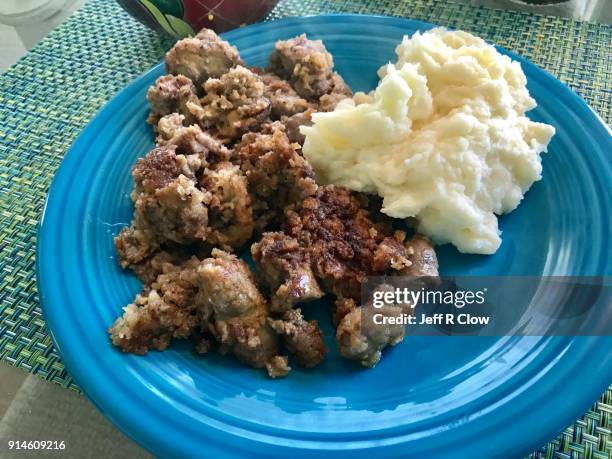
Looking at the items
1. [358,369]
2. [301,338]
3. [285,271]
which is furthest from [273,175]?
[358,369]

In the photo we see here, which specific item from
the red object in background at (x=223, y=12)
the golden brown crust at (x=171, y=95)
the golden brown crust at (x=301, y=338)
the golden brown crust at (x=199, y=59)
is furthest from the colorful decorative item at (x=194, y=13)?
the golden brown crust at (x=301, y=338)

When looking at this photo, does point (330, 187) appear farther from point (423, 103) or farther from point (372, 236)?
point (423, 103)

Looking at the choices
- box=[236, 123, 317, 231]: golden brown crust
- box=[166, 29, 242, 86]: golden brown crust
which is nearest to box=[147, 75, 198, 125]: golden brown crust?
box=[166, 29, 242, 86]: golden brown crust

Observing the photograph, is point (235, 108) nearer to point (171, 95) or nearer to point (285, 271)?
point (171, 95)

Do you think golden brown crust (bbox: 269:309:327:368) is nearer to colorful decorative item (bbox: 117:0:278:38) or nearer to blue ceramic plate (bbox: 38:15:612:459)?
blue ceramic plate (bbox: 38:15:612:459)

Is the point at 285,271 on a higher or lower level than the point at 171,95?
lower

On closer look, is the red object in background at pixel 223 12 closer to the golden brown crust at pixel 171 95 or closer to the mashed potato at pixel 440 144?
the golden brown crust at pixel 171 95
